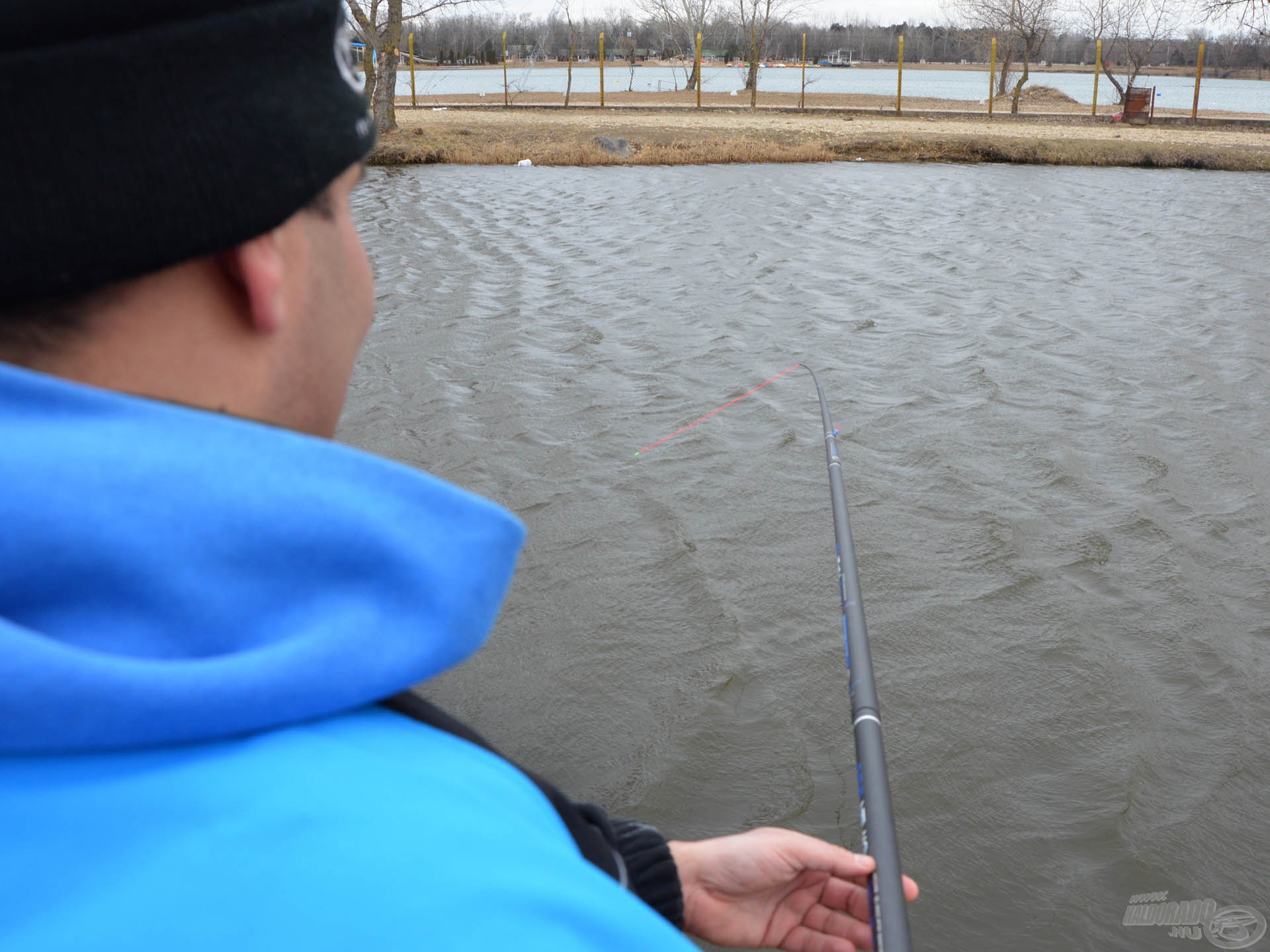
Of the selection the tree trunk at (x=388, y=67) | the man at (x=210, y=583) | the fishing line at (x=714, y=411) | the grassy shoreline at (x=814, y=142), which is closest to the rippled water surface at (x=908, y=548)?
the fishing line at (x=714, y=411)

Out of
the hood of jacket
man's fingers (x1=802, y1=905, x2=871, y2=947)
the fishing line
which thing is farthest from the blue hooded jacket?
the fishing line

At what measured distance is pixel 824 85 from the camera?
5359 cm

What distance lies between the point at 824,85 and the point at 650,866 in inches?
2216

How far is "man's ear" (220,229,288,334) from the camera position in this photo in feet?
2.49

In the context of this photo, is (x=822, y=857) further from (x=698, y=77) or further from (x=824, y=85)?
(x=824, y=85)

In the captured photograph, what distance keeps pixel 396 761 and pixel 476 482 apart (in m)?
4.91

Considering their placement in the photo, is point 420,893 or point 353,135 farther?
point 353,135

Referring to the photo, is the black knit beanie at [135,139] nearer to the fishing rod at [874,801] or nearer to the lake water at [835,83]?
the fishing rod at [874,801]

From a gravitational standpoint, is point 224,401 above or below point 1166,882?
above

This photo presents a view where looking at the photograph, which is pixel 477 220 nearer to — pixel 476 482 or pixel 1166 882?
pixel 476 482

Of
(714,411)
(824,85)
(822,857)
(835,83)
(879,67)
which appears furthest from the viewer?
(879,67)

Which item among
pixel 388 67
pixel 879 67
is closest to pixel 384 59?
pixel 388 67

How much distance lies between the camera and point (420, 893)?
0.55m

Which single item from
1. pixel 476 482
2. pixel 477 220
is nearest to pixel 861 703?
pixel 476 482
